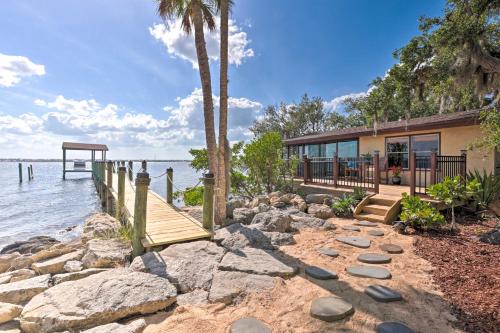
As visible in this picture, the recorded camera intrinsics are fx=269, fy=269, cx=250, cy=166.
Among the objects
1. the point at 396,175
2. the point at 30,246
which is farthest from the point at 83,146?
the point at 396,175

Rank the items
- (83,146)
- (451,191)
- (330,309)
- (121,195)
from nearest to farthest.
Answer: (330,309) → (451,191) → (121,195) → (83,146)

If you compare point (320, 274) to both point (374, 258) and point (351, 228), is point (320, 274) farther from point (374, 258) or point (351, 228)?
point (351, 228)

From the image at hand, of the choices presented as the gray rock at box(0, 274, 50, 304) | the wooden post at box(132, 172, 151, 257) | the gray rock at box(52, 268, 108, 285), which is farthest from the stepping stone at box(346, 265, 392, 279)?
the gray rock at box(0, 274, 50, 304)

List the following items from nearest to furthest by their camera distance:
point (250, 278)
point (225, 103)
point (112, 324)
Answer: point (112, 324), point (250, 278), point (225, 103)

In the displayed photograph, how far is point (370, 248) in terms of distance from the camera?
5027 mm

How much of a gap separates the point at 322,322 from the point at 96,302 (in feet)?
8.01

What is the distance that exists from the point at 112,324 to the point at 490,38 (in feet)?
35.7

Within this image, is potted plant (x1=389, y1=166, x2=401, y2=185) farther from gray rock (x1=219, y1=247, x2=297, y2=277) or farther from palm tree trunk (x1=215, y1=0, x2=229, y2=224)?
gray rock (x1=219, y1=247, x2=297, y2=277)

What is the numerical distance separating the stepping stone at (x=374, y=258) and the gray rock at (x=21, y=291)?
486 centimetres

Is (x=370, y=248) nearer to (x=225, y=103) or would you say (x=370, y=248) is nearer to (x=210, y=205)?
(x=210, y=205)

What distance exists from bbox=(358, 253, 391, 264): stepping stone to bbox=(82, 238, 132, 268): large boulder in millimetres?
4124

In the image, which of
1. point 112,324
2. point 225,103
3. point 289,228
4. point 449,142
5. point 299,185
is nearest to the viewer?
point 112,324

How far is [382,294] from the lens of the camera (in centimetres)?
321

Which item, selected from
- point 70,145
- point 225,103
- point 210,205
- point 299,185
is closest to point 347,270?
point 210,205
